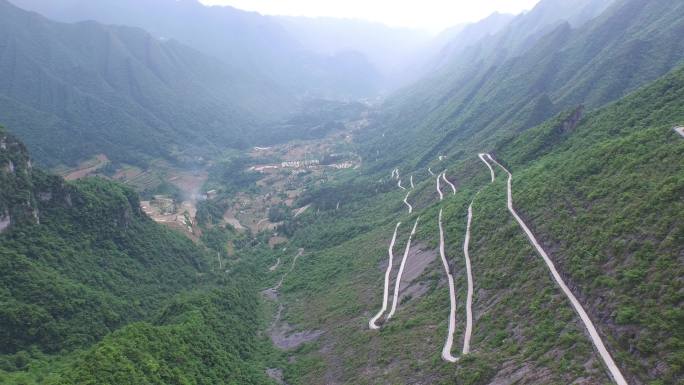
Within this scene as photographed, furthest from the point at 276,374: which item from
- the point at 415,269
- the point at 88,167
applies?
the point at 88,167

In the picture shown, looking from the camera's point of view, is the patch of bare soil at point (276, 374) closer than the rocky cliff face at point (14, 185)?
Yes

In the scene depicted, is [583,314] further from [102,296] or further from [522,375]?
[102,296]

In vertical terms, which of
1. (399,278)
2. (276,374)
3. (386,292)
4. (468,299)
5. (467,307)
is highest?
(468,299)

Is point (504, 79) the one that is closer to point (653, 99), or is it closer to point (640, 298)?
point (653, 99)

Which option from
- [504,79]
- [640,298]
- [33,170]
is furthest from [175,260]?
[504,79]

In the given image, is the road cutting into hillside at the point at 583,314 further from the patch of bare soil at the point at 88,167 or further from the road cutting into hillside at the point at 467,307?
the patch of bare soil at the point at 88,167

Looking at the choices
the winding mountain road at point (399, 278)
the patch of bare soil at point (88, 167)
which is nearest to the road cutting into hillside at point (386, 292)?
the winding mountain road at point (399, 278)

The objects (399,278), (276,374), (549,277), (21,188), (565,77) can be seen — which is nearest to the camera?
(549,277)
